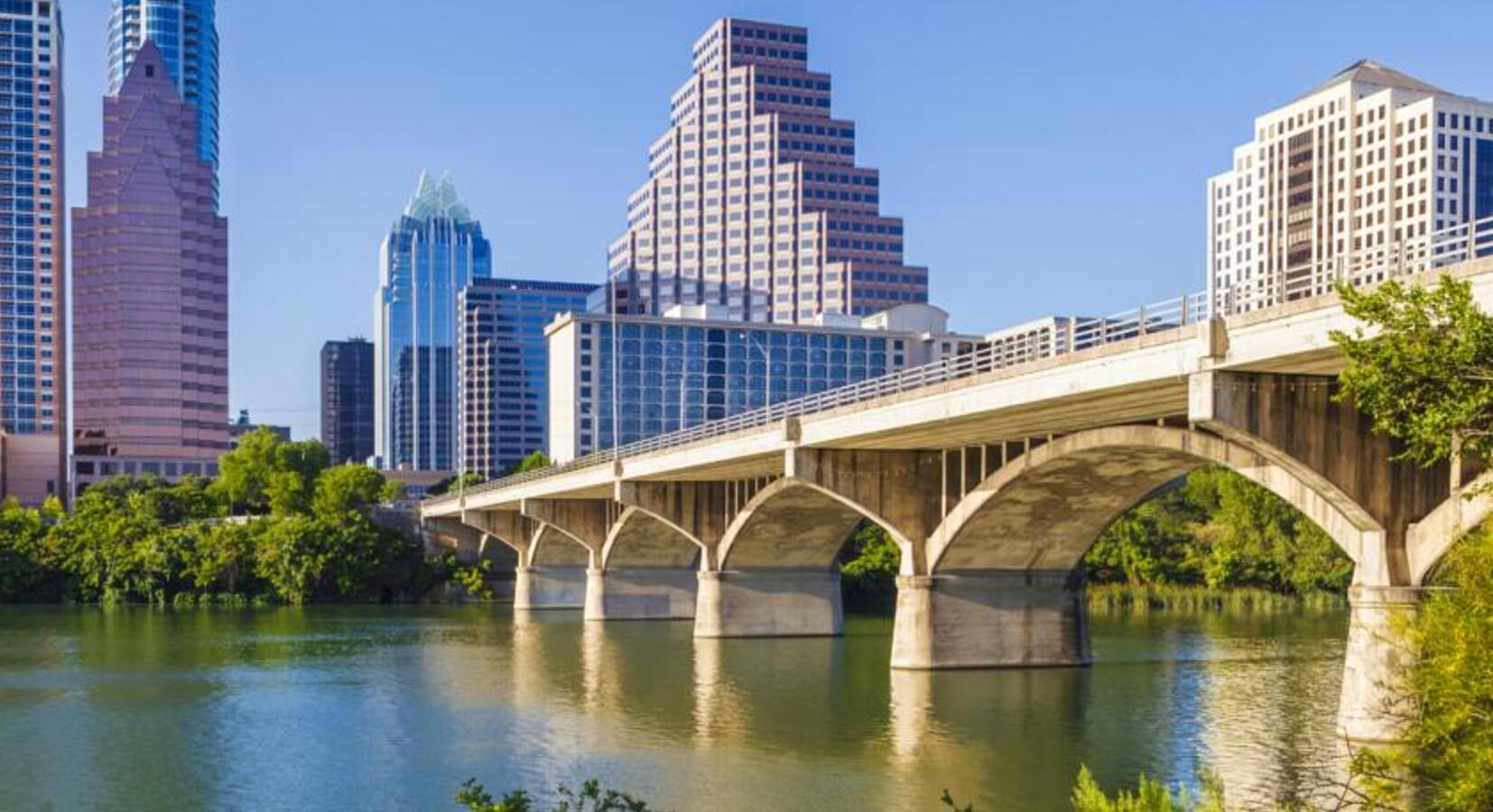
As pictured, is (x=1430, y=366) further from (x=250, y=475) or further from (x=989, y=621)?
(x=250, y=475)

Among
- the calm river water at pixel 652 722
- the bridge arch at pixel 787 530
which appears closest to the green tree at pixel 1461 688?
the calm river water at pixel 652 722

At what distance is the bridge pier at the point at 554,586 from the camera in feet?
353

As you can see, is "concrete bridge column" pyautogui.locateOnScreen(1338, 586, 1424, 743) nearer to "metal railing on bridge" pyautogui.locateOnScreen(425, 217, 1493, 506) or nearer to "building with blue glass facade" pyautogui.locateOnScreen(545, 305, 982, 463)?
"metal railing on bridge" pyautogui.locateOnScreen(425, 217, 1493, 506)

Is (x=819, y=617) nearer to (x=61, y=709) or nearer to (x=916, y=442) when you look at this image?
(x=916, y=442)

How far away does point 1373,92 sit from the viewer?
162 meters

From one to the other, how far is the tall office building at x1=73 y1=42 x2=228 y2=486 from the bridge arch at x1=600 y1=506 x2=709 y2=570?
118 meters

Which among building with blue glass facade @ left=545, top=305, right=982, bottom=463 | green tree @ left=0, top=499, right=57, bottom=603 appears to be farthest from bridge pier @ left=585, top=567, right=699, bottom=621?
building with blue glass facade @ left=545, top=305, right=982, bottom=463

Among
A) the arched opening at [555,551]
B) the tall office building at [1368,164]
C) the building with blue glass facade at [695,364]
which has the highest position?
the tall office building at [1368,164]

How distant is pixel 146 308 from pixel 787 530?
14445 centimetres

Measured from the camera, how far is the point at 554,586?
107875 mm

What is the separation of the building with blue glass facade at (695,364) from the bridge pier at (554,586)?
7637cm

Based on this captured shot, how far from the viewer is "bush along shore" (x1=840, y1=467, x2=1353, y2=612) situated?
90.8m

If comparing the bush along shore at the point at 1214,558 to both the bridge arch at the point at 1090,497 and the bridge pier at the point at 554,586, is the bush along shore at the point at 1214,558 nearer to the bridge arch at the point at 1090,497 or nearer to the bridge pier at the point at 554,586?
the bridge pier at the point at 554,586

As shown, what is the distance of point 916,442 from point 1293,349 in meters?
22.8
